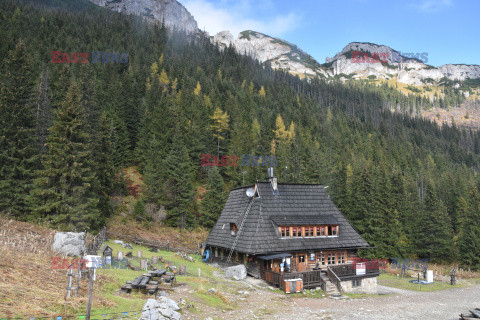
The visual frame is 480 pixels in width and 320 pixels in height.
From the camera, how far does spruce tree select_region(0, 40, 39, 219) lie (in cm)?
2972

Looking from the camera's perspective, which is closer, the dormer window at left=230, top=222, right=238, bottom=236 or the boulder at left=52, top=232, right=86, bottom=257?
the boulder at left=52, top=232, right=86, bottom=257

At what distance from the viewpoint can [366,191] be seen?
47.8 metres

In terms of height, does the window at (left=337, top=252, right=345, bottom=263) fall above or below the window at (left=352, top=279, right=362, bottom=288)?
above

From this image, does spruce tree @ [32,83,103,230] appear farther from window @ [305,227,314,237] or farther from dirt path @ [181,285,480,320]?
window @ [305,227,314,237]

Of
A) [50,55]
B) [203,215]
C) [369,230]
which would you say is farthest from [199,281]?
[50,55]

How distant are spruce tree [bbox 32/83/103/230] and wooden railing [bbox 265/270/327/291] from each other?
1812cm

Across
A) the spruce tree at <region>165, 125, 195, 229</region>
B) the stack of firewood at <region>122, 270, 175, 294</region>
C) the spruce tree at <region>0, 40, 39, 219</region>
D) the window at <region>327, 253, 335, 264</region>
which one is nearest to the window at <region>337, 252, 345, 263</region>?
the window at <region>327, 253, 335, 264</region>

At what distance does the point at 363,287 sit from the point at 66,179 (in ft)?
101

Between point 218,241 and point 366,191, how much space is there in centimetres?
2870

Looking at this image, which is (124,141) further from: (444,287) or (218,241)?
(444,287)

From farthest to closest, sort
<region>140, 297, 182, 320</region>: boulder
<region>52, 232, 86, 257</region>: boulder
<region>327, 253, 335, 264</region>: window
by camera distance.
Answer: <region>327, 253, 335, 264</region>: window → <region>52, 232, 86, 257</region>: boulder → <region>140, 297, 182, 320</region>: boulder

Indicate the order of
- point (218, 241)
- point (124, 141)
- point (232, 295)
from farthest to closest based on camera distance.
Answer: point (124, 141), point (218, 241), point (232, 295)

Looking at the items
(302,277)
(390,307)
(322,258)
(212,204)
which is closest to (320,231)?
(322,258)

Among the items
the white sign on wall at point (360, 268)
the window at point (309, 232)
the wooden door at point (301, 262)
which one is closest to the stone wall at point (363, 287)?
the white sign on wall at point (360, 268)
